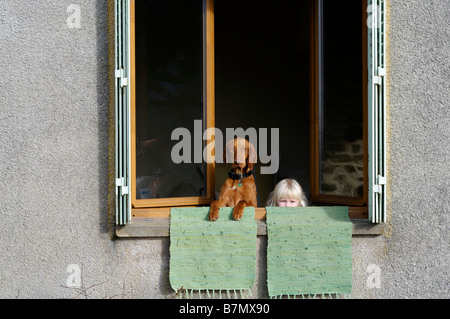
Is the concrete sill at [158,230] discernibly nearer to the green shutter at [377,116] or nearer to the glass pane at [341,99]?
the green shutter at [377,116]

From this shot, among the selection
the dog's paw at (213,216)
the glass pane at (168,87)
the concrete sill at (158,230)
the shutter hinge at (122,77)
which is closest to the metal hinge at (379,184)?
the concrete sill at (158,230)

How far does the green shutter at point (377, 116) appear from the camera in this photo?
321 centimetres

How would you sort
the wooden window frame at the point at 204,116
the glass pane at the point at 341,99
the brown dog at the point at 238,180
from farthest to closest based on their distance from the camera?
the glass pane at the point at 341,99, the brown dog at the point at 238,180, the wooden window frame at the point at 204,116

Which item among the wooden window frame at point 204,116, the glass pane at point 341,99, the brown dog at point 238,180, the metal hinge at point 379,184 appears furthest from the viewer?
the glass pane at point 341,99

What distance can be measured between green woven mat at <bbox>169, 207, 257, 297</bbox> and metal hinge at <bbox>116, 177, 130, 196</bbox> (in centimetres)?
40

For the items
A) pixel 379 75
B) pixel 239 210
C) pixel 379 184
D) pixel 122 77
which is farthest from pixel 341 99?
pixel 122 77

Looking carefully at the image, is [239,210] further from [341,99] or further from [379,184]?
[341,99]

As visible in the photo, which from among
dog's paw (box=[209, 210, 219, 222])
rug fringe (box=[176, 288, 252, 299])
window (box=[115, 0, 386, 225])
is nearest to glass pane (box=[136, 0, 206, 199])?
window (box=[115, 0, 386, 225])

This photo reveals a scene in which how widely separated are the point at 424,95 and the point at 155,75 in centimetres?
197

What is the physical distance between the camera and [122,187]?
3.21m

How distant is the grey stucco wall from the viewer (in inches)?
130

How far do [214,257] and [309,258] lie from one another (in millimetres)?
656

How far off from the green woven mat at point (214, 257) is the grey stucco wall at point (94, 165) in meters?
0.09

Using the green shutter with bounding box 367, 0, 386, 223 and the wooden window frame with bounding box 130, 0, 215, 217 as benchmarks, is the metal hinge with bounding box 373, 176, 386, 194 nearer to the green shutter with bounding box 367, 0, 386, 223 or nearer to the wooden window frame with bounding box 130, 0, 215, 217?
the green shutter with bounding box 367, 0, 386, 223
